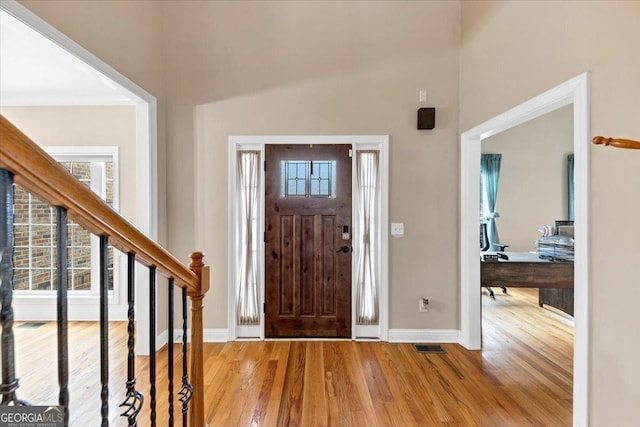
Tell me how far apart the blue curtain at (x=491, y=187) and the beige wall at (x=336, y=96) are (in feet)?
10.8

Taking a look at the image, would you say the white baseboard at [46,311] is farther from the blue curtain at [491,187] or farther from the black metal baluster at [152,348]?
the blue curtain at [491,187]

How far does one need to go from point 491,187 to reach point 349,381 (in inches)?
201

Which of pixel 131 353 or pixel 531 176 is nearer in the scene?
pixel 131 353

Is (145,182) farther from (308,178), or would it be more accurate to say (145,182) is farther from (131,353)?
(131,353)

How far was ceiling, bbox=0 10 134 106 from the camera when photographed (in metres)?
2.45

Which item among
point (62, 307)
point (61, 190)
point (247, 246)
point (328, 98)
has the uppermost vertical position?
point (328, 98)

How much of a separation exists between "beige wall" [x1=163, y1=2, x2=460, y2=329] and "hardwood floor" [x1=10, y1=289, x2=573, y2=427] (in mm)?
552

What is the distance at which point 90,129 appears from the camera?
158 inches

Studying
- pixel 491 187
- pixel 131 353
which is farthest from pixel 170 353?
pixel 491 187

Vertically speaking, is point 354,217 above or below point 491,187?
below

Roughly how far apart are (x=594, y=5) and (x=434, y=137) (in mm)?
1728

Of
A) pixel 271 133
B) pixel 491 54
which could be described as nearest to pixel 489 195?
pixel 491 54

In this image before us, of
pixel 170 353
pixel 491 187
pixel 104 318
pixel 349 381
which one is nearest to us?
pixel 104 318

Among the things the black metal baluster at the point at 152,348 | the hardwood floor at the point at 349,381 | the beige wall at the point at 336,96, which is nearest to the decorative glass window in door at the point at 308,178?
the beige wall at the point at 336,96
